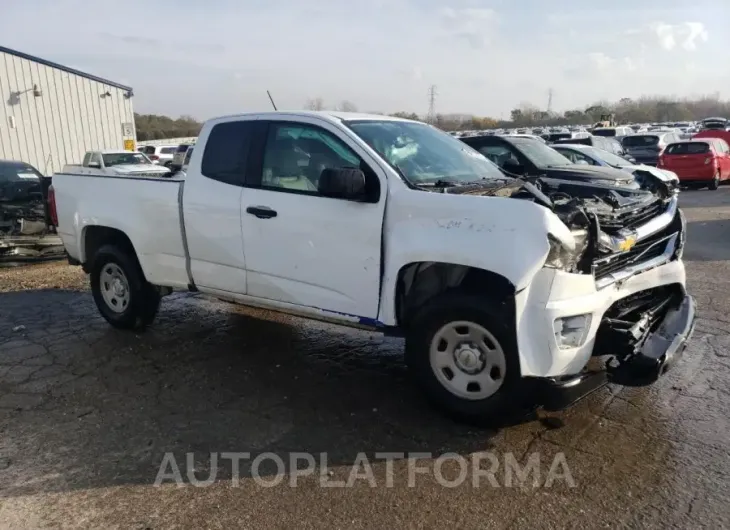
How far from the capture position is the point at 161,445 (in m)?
3.88

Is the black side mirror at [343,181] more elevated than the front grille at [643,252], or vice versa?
the black side mirror at [343,181]

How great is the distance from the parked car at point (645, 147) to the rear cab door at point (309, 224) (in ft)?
69.0

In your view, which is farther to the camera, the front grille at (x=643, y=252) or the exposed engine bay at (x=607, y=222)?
the front grille at (x=643, y=252)

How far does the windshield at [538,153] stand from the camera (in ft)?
30.2

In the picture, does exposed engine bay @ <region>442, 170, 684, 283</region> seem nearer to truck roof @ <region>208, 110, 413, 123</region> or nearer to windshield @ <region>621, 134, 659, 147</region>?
truck roof @ <region>208, 110, 413, 123</region>

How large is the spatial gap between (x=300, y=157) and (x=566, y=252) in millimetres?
2145

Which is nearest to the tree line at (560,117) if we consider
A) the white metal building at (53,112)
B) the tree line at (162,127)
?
the tree line at (162,127)

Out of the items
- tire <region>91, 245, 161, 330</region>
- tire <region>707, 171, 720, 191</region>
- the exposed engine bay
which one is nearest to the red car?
tire <region>707, 171, 720, 191</region>

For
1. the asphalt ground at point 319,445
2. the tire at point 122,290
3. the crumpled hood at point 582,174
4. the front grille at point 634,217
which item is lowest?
the asphalt ground at point 319,445

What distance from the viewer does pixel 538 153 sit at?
9.56m

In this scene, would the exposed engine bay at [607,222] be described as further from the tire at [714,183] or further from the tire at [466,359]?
the tire at [714,183]

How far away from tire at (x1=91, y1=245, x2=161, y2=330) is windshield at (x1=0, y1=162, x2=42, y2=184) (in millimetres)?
4742

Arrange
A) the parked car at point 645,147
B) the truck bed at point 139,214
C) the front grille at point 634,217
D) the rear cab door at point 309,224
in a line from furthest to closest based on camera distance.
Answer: the parked car at point 645,147 < the truck bed at point 139,214 < the rear cab door at point 309,224 < the front grille at point 634,217

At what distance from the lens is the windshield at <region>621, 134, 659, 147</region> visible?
75.6ft
